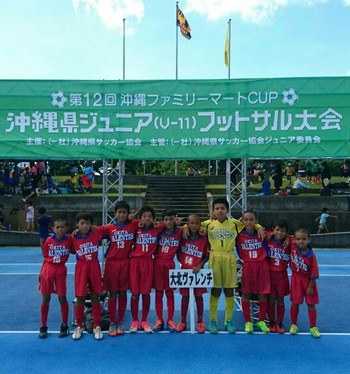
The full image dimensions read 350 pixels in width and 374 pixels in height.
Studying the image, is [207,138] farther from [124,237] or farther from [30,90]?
[30,90]

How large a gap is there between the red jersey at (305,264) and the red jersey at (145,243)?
2.11 metres

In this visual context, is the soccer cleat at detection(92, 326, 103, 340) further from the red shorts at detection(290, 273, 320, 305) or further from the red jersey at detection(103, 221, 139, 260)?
the red shorts at detection(290, 273, 320, 305)

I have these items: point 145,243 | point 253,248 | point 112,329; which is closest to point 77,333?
point 112,329

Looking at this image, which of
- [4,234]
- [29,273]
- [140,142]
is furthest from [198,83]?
[4,234]

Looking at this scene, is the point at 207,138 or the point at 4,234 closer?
the point at 207,138

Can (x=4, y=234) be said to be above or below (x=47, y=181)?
below

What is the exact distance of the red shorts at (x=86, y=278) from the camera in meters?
5.30

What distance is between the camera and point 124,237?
5.59 meters

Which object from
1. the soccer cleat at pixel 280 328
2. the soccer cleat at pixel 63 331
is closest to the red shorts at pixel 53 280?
the soccer cleat at pixel 63 331

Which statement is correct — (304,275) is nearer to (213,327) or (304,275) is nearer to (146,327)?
(213,327)

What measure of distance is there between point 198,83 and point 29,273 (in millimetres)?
6802

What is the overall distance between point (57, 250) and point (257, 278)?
3038 millimetres

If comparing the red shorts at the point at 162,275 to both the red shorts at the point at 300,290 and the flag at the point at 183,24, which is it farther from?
the flag at the point at 183,24

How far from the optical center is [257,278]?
555 centimetres
